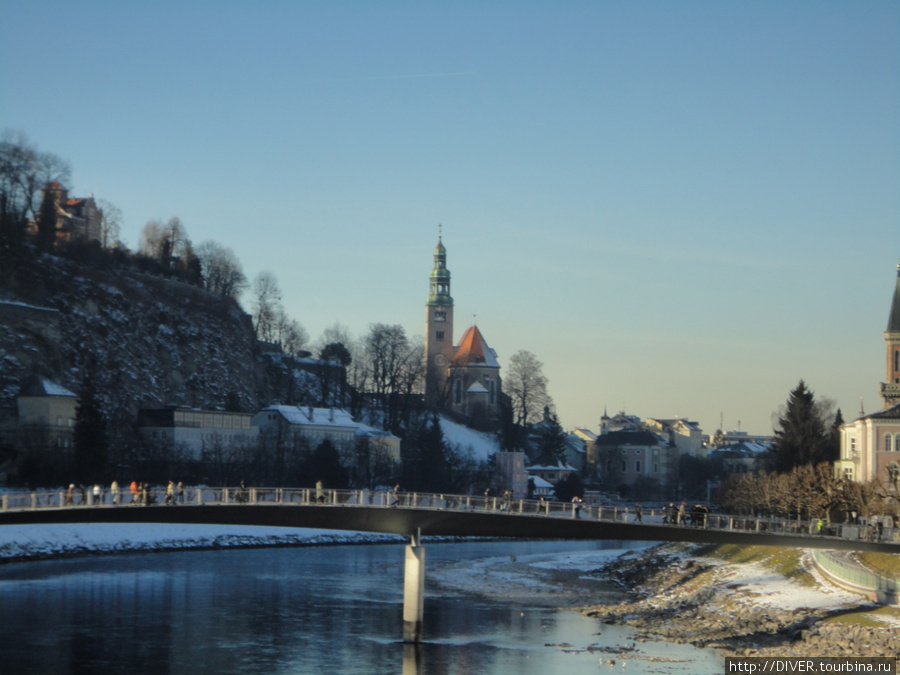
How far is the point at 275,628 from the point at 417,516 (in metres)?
7.07

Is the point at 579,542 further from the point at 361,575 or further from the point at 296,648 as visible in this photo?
the point at 296,648

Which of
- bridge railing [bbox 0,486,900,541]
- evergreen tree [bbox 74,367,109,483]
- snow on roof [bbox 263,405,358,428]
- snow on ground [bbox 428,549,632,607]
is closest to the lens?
bridge railing [bbox 0,486,900,541]

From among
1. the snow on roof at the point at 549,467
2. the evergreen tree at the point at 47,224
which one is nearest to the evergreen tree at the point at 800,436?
the snow on roof at the point at 549,467

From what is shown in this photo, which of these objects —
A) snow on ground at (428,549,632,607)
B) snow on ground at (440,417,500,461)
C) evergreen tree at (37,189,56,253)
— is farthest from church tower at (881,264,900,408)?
evergreen tree at (37,189,56,253)

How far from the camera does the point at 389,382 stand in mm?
164000

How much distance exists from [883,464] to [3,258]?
87763 millimetres

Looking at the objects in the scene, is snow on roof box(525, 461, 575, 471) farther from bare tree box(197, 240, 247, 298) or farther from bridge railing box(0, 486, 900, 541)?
bridge railing box(0, 486, 900, 541)

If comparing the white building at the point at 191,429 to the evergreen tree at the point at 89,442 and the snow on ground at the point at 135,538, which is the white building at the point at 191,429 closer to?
the evergreen tree at the point at 89,442

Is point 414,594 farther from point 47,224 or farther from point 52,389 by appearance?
point 47,224

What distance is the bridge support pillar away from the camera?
48844mm

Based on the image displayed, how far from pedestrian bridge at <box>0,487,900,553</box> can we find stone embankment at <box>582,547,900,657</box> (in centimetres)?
306

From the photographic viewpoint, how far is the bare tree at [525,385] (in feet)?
570

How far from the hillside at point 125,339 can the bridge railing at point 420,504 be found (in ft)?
227

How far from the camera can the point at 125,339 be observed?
443ft
